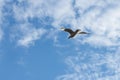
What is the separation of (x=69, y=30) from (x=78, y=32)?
5.48ft

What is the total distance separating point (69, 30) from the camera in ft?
127

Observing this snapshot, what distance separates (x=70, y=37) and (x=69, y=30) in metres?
1.31

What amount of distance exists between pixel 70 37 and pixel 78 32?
1.78 metres

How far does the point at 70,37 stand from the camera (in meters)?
38.3

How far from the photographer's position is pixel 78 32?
127 ft
